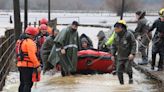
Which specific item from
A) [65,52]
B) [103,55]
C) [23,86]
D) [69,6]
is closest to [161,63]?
[103,55]

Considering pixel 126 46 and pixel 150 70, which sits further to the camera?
pixel 150 70

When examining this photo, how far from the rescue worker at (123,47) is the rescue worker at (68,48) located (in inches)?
89.3

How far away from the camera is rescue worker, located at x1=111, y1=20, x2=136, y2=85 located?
11391 mm

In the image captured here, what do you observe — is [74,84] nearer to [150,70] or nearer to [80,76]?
[80,76]

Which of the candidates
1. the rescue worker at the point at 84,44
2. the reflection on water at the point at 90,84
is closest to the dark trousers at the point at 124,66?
the reflection on water at the point at 90,84

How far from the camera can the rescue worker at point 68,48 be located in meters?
13.8

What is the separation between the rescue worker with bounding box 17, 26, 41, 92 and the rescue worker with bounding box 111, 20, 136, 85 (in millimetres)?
2410

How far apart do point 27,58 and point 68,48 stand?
4.22 metres

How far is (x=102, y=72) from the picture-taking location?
14484 millimetres

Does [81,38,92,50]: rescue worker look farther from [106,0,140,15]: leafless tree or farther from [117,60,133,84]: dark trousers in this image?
[106,0,140,15]: leafless tree

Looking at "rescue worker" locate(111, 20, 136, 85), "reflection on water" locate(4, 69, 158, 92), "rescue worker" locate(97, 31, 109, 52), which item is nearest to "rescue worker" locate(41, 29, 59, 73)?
"reflection on water" locate(4, 69, 158, 92)

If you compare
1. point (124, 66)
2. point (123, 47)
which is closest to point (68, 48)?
point (124, 66)

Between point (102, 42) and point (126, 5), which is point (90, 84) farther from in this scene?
point (126, 5)

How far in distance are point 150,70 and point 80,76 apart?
1.98 meters
